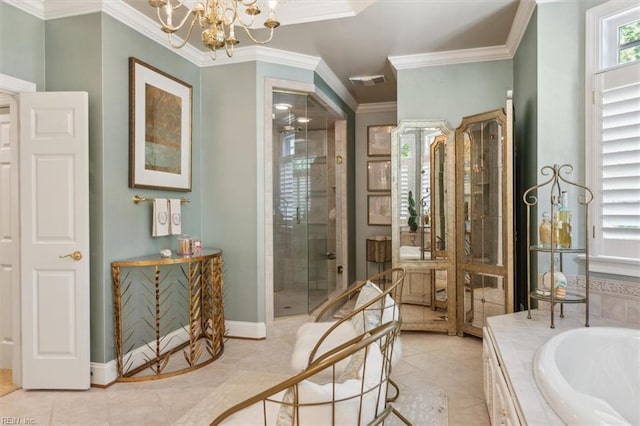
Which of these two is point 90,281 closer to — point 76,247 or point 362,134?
point 76,247

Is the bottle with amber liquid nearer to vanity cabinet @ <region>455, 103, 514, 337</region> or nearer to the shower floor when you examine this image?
vanity cabinet @ <region>455, 103, 514, 337</region>

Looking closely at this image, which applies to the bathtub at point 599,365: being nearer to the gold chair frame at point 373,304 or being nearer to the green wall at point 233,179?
the gold chair frame at point 373,304

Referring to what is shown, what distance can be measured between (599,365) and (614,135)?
1457 millimetres

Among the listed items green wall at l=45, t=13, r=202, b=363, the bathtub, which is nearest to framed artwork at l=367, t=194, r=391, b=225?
green wall at l=45, t=13, r=202, b=363

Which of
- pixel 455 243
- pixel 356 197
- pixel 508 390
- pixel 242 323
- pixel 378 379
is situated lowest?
pixel 242 323

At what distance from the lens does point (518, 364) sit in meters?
1.84

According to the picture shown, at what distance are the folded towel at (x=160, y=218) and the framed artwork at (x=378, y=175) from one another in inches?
135

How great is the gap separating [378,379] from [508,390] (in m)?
0.61

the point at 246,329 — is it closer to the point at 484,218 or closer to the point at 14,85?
the point at 484,218

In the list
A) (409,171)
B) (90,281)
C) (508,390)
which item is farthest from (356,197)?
(508,390)

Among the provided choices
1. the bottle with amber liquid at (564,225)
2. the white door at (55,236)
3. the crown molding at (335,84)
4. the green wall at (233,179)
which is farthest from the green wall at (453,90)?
the white door at (55,236)

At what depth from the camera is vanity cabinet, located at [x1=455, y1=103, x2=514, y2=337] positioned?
3334 mm

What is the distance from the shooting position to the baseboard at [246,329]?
3855mm

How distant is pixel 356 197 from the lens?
241 inches
